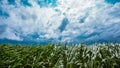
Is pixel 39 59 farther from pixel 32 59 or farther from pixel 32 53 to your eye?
pixel 32 53

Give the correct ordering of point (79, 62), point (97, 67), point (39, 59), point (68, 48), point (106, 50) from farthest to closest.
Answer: point (68, 48), point (106, 50), point (39, 59), point (79, 62), point (97, 67)

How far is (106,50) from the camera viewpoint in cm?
1021

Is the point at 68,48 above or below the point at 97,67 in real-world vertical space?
above

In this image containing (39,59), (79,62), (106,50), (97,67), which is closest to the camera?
(97,67)

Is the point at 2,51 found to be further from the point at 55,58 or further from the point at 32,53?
the point at 55,58

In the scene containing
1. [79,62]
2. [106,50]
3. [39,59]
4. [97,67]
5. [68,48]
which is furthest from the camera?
[68,48]

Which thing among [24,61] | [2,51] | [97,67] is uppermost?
[2,51]

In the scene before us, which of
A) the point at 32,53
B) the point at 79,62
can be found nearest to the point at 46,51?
the point at 32,53

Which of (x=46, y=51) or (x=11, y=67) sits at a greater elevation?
(x=46, y=51)

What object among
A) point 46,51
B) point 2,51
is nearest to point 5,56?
point 2,51

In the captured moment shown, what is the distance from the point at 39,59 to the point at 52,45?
2152 mm

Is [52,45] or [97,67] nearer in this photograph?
[97,67]

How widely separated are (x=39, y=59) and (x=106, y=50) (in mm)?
2667

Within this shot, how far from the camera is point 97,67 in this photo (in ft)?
26.0
